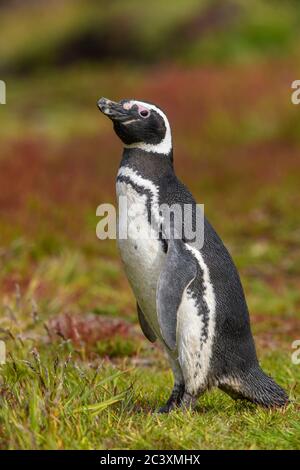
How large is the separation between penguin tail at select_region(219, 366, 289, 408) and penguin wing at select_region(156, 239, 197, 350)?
Result: 51 centimetres

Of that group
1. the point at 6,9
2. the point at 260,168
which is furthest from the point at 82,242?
the point at 6,9

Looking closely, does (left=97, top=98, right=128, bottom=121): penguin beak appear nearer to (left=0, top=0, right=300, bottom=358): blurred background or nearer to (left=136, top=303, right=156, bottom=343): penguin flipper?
(left=136, top=303, right=156, bottom=343): penguin flipper

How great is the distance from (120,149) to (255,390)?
39.3 ft

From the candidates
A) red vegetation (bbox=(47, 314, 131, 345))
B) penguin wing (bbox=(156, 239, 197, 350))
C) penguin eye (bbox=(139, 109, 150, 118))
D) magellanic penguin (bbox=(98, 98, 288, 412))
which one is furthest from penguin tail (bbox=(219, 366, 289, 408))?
red vegetation (bbox=(47, 314, 131, 345))

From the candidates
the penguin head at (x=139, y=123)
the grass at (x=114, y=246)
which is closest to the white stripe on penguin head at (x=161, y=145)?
the penguin head at (x=139, y=123)

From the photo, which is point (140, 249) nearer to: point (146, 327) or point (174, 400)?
point (146, 327)

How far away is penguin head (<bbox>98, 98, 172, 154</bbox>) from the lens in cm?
518

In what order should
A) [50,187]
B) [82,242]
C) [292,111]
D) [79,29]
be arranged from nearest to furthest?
[82,242], [50,187], [292,111], [79,29]

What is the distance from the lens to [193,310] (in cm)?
503

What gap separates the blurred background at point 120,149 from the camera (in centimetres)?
880

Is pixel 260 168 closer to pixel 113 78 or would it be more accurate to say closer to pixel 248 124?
pixel 248 124
